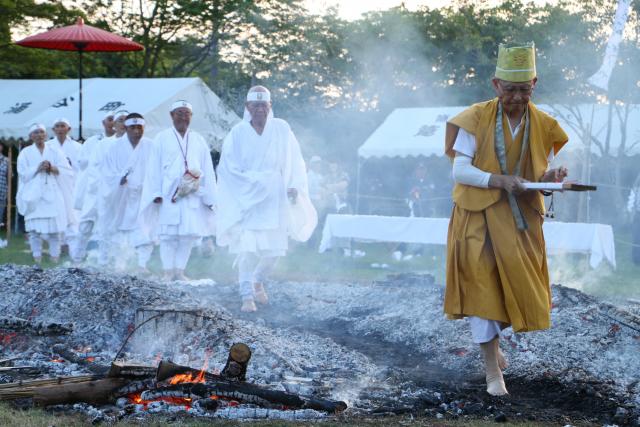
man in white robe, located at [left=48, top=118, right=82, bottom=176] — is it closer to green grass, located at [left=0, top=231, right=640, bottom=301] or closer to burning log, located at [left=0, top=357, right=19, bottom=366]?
green grass, located at [left=0, top=231, right=640, bottom=301]

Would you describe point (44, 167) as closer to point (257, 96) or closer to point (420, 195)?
point (257, 96)

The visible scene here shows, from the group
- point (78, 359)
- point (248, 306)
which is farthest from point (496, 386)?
point (248, 306)

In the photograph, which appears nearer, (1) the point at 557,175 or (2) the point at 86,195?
(1) the point at 557,175

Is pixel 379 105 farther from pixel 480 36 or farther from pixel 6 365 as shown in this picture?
pixel 6 365

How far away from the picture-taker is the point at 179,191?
1187 cm

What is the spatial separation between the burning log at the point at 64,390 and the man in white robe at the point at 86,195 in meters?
9.29

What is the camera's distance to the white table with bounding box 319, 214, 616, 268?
45.0 ft

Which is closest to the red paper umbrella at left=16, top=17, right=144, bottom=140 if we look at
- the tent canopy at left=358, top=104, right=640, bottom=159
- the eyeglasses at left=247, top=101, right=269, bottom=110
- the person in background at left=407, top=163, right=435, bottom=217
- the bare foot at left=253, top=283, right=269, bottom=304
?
the eyeglasses at left=247, top=101, right=269, bottom=110

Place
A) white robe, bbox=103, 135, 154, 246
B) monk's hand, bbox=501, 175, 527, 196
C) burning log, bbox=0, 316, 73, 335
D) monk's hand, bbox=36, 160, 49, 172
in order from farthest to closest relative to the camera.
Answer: monk's hand, bbox=36, 160, 49, 172 → white robe, bbox=103, 135, 154, 246 → burning log, bbox=0, 316, 73, 335 → monk's hand, bbox=501, 175, 527, 196

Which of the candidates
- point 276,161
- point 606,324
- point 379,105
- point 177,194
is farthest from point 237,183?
point 379,105

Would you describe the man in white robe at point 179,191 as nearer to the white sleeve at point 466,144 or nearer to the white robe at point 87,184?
the white robe at point 87,184

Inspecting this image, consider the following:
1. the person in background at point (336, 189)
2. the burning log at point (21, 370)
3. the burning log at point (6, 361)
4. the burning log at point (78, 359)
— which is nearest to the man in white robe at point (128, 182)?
the person in background at point (336, 189)

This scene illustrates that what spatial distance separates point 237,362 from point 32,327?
2395 millimetres

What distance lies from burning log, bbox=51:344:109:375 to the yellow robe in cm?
233
